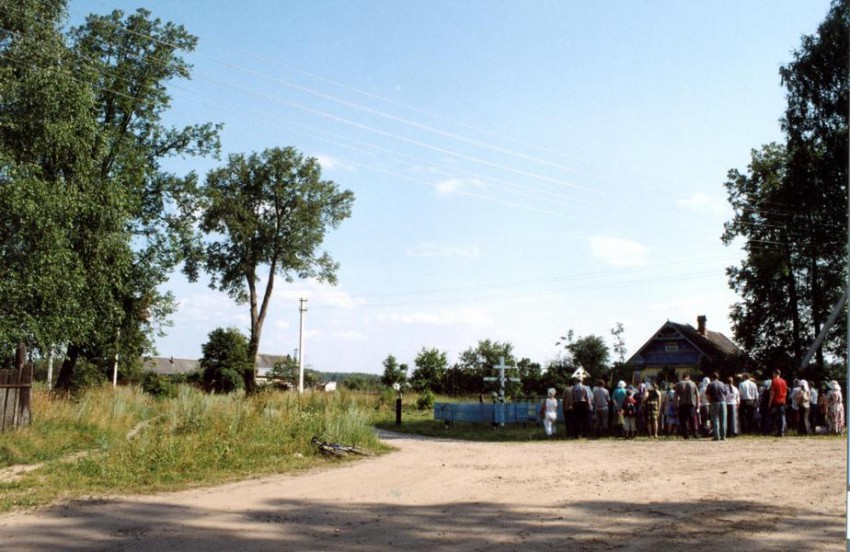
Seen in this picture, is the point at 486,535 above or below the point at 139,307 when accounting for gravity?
below

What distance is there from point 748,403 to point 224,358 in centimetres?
3765

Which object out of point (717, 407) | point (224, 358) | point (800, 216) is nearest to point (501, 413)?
point (717, 407)

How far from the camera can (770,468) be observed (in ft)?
40.1

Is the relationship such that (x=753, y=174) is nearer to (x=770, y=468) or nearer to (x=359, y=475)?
(x=770, y=468)

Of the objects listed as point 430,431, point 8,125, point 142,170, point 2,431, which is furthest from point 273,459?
point 142,170

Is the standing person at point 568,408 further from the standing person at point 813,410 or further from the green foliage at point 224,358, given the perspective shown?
the green foliage at point 224,358

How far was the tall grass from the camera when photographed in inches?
416

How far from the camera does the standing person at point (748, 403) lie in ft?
66.9

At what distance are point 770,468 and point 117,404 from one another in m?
14.8

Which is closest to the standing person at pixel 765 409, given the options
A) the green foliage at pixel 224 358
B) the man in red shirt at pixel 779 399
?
the man in red shirt at pixel 779 399

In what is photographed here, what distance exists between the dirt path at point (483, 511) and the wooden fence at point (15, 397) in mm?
7191

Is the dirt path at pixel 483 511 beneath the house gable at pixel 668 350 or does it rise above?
beneath

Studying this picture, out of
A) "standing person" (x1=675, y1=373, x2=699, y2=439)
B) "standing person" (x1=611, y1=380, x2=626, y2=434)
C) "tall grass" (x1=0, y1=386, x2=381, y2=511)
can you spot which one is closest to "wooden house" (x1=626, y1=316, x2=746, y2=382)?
"standing person" (x1=611, y1=380, x2=626, y2=434)

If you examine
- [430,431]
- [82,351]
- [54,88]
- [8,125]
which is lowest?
[430,431]
